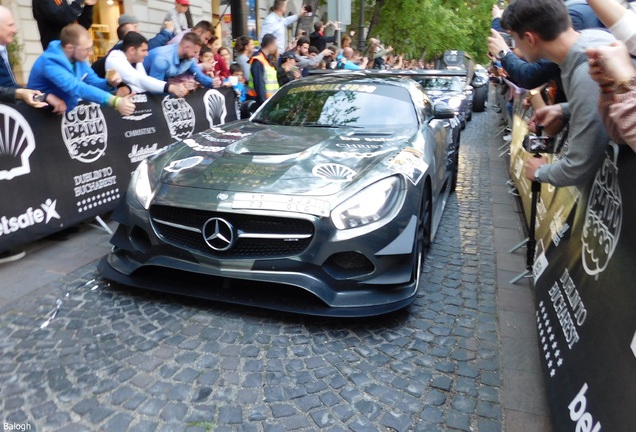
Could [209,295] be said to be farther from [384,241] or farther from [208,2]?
[208,2]

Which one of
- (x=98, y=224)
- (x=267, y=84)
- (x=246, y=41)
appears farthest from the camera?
(x=246, y=41)

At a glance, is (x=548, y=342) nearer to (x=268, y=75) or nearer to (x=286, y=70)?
(x=268, y=75)

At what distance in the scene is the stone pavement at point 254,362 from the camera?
8.02 feet

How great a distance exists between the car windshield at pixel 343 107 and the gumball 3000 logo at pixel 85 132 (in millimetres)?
1509

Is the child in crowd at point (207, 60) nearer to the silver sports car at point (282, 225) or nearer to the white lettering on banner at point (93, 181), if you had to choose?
the white lettering on banner at point (93, 181)

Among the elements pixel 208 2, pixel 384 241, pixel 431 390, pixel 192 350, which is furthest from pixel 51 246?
pixel 208 2

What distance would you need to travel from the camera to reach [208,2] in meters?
16.7

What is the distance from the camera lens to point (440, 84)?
11055 millimetres

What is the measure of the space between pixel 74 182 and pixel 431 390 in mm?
3693

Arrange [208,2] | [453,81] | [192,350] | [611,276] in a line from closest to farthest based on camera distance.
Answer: [611,276] < [192,350] < [453,81] < [208,2]

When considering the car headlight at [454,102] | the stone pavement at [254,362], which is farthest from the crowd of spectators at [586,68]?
the car headlight at [454,102]

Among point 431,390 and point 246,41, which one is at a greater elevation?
point 246,41

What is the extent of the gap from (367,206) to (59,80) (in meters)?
2.99

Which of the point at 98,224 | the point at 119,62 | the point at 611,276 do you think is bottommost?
the point at 98,224
